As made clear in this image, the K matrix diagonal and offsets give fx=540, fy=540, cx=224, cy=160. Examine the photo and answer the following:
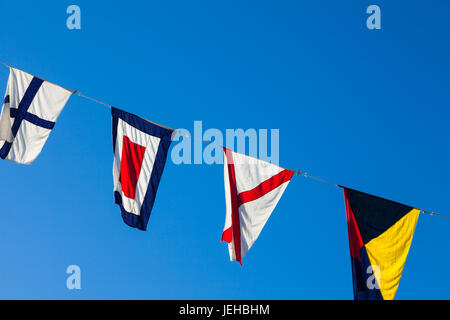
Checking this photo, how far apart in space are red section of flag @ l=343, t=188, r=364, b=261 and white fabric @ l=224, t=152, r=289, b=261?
173 cm

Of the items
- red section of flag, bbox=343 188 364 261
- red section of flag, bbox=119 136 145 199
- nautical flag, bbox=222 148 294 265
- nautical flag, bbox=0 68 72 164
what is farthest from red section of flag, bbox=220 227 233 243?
nautical flag, bbox=0 68 72 164

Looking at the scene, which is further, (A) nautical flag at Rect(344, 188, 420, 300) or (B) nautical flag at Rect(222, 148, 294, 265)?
(B) nautical flag at Rect(222, 148, 294, 265)

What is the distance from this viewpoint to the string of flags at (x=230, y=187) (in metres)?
13.9

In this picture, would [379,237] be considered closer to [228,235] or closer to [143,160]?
[228,235]

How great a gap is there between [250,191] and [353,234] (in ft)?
9.45

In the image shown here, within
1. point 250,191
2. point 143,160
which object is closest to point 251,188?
point 250,191

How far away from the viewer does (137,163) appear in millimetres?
15008

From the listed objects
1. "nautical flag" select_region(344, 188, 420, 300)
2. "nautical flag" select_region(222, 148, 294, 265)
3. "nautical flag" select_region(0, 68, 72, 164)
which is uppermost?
"nautical flag" select_region(0, 68, 72, 164)

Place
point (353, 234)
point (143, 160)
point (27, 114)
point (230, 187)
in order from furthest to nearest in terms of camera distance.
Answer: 1. point (27, 114)
2. point (143, 160)
3. point (230, 187)
4. point (353, 234)

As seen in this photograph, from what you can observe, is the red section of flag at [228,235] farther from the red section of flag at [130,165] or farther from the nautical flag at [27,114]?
the nautical flag at [27,114]

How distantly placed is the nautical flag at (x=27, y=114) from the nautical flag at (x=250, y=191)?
5332 mm

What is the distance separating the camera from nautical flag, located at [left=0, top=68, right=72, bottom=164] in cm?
1555

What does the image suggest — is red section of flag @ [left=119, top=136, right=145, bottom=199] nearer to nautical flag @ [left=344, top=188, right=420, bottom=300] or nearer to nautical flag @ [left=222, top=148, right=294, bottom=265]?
nautical flag @ [left=222, top=148, right=294, bottom=265]

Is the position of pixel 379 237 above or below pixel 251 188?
below
